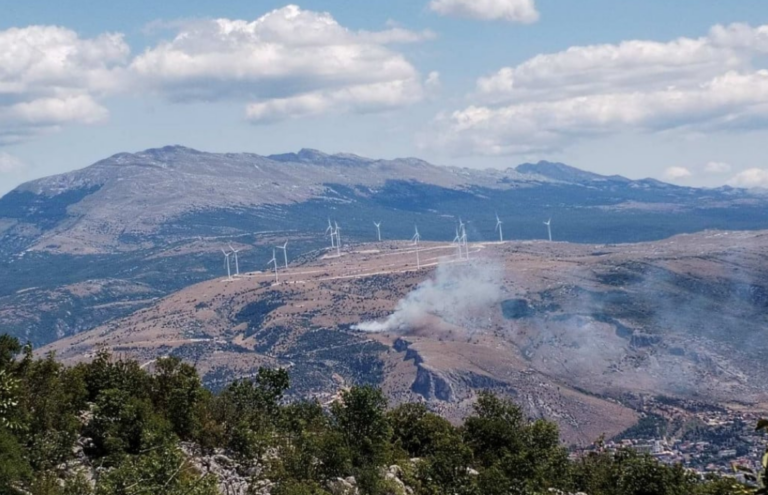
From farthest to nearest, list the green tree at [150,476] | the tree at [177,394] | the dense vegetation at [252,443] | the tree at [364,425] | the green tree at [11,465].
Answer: the tree at [364,425] → the tree at [177,394] → the dense vegetation at [252,443] → the green tree at [11,465] → the green tree at [150,476]

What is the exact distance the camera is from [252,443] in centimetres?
5178

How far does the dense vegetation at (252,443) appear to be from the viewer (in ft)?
140

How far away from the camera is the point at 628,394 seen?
179 meters

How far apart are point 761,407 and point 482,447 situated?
11861cm

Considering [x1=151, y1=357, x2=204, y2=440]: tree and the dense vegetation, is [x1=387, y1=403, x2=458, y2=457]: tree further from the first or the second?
[x1=151, y1=357, x2=204, y2=440]: tree

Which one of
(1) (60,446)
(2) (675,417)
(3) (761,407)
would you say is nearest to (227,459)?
(1) (60,446)

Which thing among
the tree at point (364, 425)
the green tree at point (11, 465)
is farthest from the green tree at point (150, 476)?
the tree at point (364, 425)

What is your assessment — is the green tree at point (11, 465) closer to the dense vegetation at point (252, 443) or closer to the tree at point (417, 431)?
the dense vegetation at point (252, 443)

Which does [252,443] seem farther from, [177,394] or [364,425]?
[364,425]

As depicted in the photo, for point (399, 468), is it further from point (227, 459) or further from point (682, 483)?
point (682, 483)

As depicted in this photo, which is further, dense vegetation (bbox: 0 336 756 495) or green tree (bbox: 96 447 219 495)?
dense vegetation (bbox: 0 336 756 495)

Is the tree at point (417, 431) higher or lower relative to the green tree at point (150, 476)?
lower

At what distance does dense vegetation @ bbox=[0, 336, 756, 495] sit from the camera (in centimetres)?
4281

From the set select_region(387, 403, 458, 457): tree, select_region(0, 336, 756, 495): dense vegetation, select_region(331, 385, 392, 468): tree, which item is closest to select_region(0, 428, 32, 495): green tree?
select_region(0, 336, 756, 495): dense vegetation
